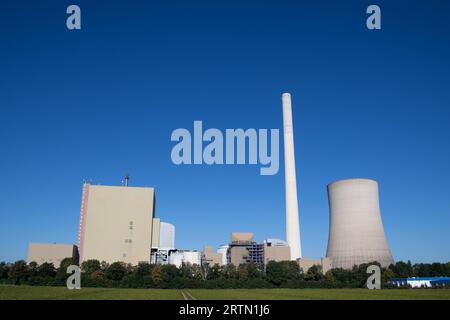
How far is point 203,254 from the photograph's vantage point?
11881 cm

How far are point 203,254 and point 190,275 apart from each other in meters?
42.9

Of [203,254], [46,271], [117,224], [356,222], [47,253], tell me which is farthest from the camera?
[203,254]

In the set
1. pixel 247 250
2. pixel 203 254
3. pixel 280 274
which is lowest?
pixel 280 274

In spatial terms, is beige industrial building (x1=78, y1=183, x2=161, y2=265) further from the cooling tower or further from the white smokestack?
the cooling tower

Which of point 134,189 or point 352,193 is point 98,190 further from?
point 352,193

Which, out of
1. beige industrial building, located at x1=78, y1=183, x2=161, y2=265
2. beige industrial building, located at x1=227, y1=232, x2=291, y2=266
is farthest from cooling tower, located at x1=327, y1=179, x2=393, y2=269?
beige industrial building, located at x1=78, y1=183, x2=161, y2=265

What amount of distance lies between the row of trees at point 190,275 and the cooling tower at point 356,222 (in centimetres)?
Result: 309

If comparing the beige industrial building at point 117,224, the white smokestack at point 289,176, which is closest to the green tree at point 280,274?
the white smokestack at point 289,176

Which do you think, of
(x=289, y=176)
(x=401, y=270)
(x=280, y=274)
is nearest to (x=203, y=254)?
(x=289, y=176)

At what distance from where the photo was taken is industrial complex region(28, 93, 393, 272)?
219 ft

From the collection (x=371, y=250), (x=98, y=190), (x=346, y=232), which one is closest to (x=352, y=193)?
(x=346, y=232)

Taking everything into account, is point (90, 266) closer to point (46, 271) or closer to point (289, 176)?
point (46, 271)

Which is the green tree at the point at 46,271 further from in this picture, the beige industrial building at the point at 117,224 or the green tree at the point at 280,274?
the green tree at the point at 280,274
